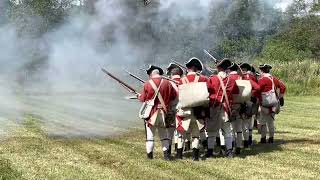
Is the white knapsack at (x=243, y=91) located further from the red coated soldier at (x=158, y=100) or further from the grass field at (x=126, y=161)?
the red coated soldier at (x=158, y=100)

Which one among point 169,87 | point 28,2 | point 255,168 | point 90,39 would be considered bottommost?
point 255,168

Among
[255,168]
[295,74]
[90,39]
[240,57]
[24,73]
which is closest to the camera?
[255,168]

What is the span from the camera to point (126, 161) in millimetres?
12375

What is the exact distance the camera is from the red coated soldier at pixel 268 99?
15.4 meters

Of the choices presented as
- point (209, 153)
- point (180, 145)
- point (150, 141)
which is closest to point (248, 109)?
point (209, 153)

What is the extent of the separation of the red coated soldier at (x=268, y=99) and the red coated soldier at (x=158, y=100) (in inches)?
144

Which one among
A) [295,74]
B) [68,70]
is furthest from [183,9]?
[295,74]

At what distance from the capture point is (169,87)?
41.4 ft

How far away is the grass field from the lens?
436 inches

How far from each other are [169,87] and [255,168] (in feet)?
8.57

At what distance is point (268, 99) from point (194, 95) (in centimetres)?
383

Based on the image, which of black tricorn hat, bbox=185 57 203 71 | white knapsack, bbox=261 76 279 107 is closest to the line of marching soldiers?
black tricorn hat, bbox=185 57 203 71

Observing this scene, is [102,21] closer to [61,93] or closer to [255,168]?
[255,168]

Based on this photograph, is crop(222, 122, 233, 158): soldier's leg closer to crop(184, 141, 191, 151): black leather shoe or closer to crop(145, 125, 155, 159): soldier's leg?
crop(184, 141, 191, 151): black leather shoe
